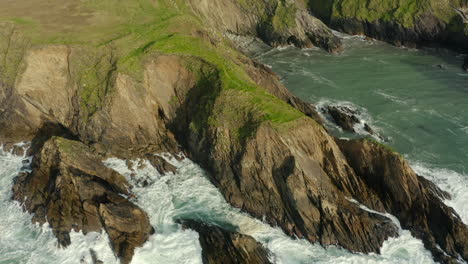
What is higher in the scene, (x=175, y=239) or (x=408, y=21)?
(x=408, y=21)

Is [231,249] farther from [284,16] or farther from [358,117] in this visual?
[284,16]

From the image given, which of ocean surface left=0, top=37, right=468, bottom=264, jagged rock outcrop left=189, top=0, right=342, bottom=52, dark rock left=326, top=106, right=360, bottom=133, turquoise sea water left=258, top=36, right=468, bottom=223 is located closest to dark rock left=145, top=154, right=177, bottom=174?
ocean surface left=0, top=37, right=468, bottom=264

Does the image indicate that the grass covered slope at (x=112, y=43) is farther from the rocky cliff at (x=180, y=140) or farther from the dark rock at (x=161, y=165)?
the dark rock at (x=161, y=165)

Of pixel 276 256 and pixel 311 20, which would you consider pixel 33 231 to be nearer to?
pixel 276 256

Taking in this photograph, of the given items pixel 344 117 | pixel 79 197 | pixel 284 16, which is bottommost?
pixel 79 197

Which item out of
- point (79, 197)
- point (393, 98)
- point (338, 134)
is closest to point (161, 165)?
point (79, 197)

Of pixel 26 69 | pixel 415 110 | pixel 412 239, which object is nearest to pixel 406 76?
pixel 415 110

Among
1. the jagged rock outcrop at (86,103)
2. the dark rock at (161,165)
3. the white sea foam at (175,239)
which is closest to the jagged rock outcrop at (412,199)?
the white sea foam at (175,239)

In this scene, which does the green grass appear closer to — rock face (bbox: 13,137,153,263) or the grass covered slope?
the grass covered slope
